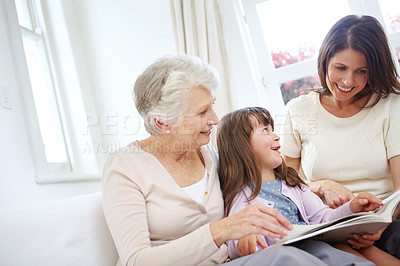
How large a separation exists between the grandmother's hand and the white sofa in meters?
0.48

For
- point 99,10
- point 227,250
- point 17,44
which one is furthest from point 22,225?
point 99,10

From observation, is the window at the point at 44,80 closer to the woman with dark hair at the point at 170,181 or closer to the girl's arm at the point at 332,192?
the woman with dark hair at the point at 170,181

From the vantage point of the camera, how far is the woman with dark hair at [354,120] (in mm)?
1480

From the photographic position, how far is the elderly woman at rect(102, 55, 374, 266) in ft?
3.22

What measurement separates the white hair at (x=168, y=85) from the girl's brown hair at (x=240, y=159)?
239mm

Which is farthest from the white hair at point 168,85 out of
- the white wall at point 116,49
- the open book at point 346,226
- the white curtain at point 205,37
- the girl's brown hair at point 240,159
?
the white wall at point 116,49

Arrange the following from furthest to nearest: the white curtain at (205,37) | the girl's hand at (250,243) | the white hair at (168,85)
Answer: the white curtain at (205,37) < the white hair at (168,85) < the girl's hand at (250,243)

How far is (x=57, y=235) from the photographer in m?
1.15

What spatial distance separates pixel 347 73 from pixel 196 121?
71 centimetres

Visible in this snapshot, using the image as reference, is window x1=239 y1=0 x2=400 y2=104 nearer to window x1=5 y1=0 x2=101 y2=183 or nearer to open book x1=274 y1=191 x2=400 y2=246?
window x1=5 y1=0 x2=101 y2=183

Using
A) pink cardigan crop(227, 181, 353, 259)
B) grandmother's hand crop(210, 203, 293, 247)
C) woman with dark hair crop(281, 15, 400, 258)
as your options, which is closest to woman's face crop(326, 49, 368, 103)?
woman with dark hair crop(281, 15, 400, 258)

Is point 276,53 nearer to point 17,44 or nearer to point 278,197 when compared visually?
point 278,197

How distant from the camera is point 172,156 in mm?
1357

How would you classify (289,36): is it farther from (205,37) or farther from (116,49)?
(116,49)
